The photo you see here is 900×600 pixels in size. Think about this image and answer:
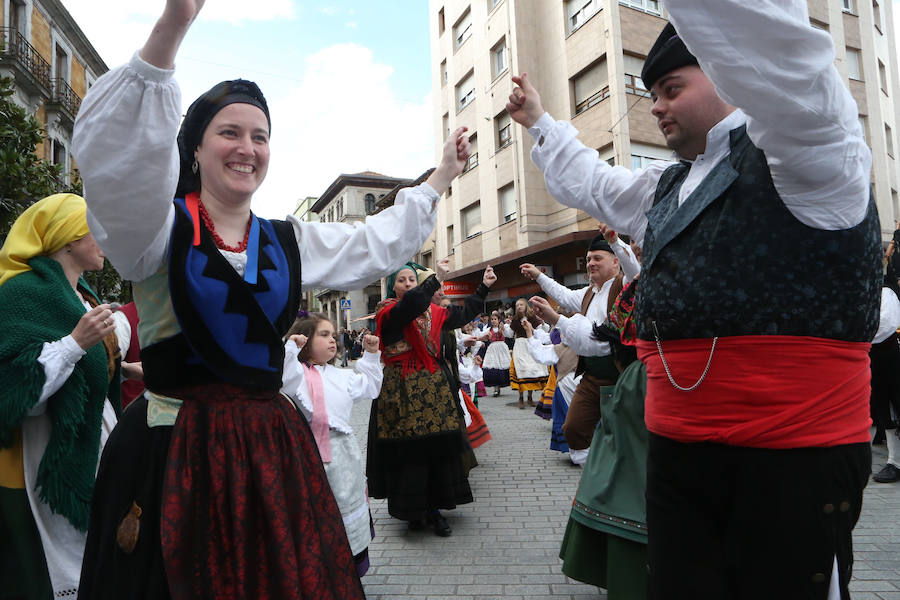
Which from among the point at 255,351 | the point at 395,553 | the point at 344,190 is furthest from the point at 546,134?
the point at 344,190

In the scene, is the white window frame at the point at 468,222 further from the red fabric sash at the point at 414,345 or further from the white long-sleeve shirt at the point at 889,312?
the white long-sleeve shirt at the point at 889,312

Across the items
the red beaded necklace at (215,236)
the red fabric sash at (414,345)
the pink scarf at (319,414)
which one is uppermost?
the red beaded necklace at (215,236)

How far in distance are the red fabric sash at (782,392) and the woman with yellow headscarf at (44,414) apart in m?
2.12

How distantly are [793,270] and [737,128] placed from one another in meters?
0.46

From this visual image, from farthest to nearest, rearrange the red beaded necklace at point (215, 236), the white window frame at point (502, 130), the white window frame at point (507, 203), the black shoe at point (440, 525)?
1. the white window frame at point (502, 130)
2. the white window frame at point (507, 203)
3. the black shoe at point (440, 525)
4. the red beaded necklace at point (215, 236)

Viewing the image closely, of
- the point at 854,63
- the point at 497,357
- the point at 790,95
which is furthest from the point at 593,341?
the point at 854,63

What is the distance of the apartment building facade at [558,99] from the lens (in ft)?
53.6

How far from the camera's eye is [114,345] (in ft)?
8.77

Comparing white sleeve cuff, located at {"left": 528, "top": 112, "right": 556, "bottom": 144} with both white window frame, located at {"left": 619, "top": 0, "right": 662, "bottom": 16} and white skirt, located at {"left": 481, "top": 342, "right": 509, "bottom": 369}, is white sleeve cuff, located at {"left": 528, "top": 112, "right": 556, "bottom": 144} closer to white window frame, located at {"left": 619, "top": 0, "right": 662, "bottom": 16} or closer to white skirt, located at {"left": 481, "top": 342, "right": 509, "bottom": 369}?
white skirt, located at {"left": 481, "top": 342, "right": 509, "bottom": 369}

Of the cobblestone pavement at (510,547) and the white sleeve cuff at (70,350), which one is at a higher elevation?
the white sleeve cuff at (70,350)

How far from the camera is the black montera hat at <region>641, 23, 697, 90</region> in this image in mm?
→ 1730

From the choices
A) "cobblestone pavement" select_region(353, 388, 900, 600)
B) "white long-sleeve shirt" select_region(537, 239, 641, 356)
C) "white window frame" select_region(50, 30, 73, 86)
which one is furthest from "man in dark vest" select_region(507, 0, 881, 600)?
"white window frame" select_region(50, 30, 73, 86)

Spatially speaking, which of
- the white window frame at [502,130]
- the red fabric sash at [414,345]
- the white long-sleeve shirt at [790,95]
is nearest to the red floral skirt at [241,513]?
the white long-sleeve shirt at [790,95]

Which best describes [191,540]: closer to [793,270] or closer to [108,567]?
[108,567]
